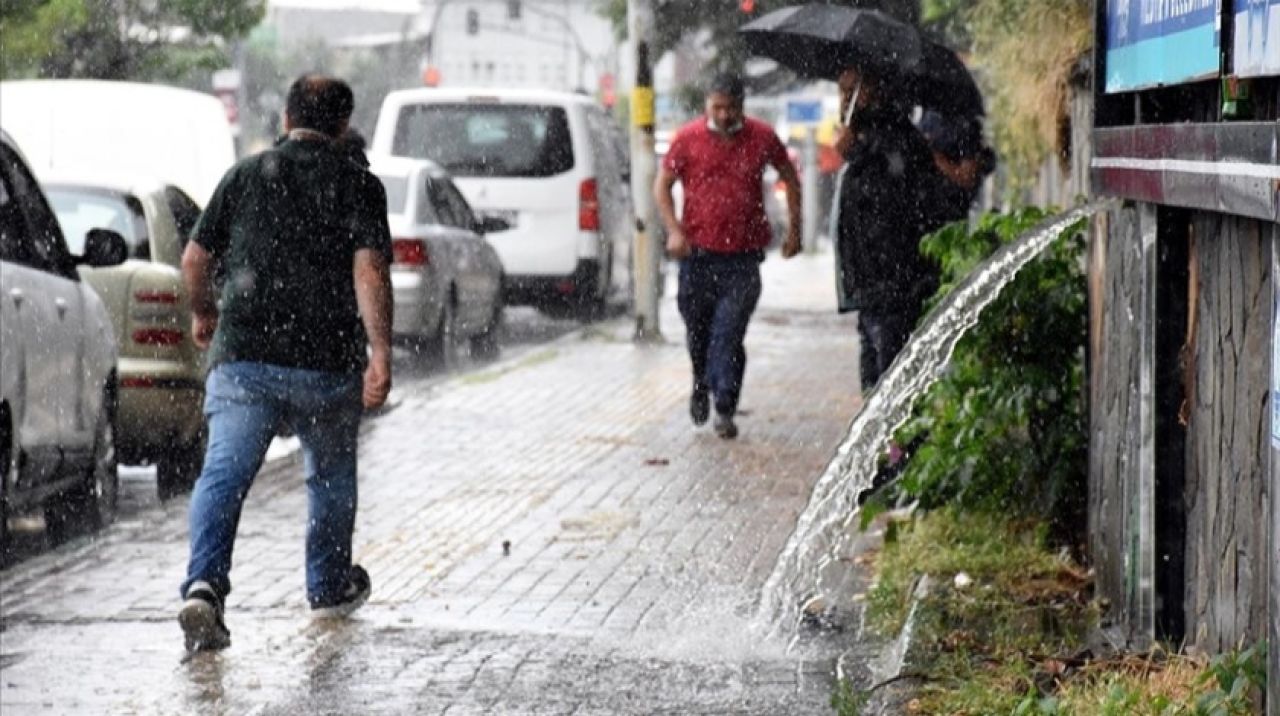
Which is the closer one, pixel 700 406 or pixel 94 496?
pixel 94 496

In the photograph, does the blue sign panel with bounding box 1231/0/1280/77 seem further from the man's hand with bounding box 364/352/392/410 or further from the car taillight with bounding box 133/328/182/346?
the car taillight with bounding box 133/328/182/346

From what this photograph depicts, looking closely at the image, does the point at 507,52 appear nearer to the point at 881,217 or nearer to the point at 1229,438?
the point at 881,217

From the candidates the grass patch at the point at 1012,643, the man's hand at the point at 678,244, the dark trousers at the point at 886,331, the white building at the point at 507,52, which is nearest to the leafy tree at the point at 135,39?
the man's hand at the point at 678,244

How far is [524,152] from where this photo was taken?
23.3 meters

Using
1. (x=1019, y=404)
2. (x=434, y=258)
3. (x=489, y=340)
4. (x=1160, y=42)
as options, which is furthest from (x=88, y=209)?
(x=489, y=340)

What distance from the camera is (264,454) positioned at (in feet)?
27.8

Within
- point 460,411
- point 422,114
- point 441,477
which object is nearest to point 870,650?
point 441,477

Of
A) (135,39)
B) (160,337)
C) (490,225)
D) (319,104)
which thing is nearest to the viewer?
(319,104)

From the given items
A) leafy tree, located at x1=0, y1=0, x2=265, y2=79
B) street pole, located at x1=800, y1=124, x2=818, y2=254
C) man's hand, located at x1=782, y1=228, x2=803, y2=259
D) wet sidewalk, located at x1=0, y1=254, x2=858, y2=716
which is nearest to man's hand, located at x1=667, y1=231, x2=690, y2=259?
man's hand, located at x1=782, y1=228, x2=803, y2=259

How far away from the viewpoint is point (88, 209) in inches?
513

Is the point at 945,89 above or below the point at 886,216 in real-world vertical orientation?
above

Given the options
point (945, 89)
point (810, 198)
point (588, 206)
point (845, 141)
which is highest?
point (945, 89)

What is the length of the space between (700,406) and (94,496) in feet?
13.1

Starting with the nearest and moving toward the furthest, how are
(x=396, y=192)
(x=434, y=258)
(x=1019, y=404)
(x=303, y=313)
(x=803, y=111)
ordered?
1. (x=303, y=313)
2. (x=1019, y=404)
3. (x=434, y=258)
4. (x=396, y=192)
5. (x=803, y=111)
